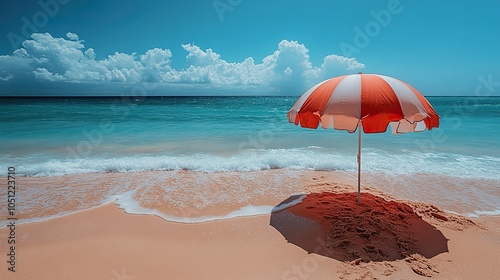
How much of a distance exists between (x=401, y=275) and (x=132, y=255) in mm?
3519

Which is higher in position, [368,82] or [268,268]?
[368,82]

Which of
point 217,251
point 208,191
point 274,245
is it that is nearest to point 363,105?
point 274,245

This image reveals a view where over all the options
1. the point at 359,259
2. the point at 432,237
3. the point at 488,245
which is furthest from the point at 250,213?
the point at 488,245

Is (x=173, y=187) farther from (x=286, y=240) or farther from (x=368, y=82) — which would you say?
(x=368, y=82)

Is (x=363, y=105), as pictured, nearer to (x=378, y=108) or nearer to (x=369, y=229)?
(x=378, y=108)

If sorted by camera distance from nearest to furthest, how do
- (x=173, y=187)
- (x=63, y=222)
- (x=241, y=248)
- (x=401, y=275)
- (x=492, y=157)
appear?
(x=401, y=275) < (x=241, y=248) < (x=63, y=222) < (x=173, y=187) < (x=492, y=157)

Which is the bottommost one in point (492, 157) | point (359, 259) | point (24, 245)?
point (24, 245)

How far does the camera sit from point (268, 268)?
3.20 meters

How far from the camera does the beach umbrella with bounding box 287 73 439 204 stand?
3430 millimetres

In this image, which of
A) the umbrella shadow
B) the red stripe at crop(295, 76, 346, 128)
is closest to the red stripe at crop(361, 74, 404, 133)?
the red stripe at crop(295, 76, 346, 128)

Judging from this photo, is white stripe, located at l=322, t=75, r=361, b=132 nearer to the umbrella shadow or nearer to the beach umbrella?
the beach umbrella

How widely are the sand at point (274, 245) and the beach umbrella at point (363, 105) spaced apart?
1653mm

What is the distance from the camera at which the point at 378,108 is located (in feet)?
11.3

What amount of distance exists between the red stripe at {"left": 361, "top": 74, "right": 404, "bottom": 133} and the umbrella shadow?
5.23 ft
